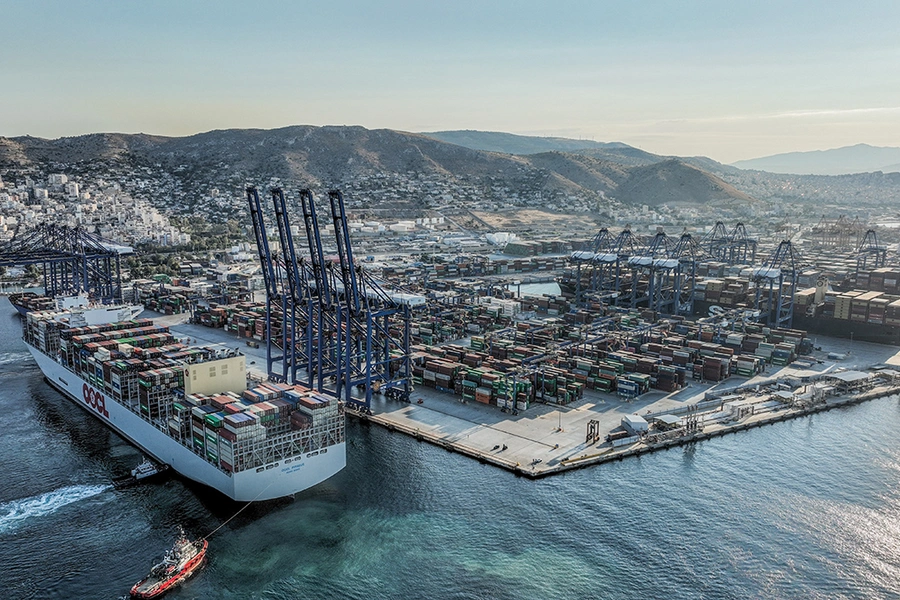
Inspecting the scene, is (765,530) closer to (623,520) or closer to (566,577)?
(623,520)

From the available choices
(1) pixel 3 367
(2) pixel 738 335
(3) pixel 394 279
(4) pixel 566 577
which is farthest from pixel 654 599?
(3) pixel 394 279

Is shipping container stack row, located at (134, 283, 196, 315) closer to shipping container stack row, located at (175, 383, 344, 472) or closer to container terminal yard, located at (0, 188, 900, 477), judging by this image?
container terminal yard, located at (0, 188, 900, 477)

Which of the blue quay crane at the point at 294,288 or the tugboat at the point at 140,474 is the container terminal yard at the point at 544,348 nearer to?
the blue quay crane at the point at 294,288

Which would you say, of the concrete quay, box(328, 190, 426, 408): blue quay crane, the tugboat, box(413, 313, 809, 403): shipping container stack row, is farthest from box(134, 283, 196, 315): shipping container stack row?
the tugboat

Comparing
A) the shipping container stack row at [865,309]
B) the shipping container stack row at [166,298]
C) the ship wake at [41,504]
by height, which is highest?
the shipping container stack row at [865,309]

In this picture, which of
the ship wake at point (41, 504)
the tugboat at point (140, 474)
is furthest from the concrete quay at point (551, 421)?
the ship wake at point (41, 504)

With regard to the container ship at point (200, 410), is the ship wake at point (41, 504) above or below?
below
